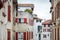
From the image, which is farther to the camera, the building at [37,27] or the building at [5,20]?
the building at [37,27]

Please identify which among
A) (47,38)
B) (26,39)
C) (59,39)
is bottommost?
(47,38)

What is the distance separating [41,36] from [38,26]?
3.49m

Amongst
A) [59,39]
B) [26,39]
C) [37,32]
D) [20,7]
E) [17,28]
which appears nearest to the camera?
[59,39]

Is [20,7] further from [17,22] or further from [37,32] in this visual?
[37,32]

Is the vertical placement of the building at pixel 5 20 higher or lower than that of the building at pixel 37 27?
higher

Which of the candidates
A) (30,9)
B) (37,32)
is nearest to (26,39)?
(30,9)

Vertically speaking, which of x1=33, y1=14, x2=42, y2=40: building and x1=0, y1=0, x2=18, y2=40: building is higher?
x1=0, y1=0, x2=18, y2=40: building

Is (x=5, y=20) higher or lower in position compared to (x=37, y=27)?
higher

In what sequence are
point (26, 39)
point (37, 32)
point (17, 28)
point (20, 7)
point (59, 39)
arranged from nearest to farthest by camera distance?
point (59, 39) < point (17, 28) < point (26, 39) < point (20, 7) < point (37, 32)

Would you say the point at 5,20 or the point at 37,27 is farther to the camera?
the point at 37,27

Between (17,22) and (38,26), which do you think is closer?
(17,22)

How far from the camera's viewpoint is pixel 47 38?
88.0 metres

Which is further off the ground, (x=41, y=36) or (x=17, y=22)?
(x=17, y=22)

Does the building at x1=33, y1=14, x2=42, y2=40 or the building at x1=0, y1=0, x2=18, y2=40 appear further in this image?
the building at x1=33, y1=14, x2=42, y2=40
